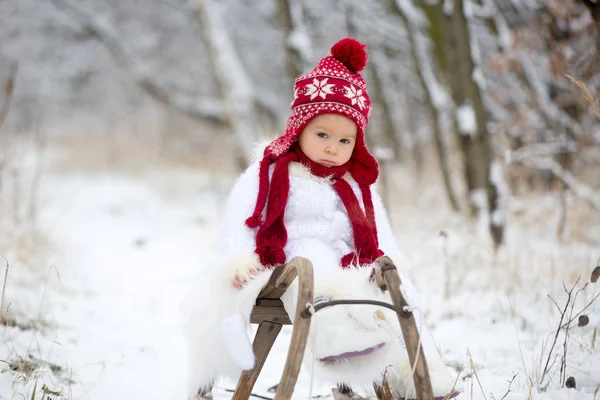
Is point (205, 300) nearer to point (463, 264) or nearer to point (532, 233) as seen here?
point (463, 264)

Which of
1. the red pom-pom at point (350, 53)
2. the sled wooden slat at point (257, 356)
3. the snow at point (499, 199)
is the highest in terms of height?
the snow at point (499, 199)

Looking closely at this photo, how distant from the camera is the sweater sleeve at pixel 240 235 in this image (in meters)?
1.75

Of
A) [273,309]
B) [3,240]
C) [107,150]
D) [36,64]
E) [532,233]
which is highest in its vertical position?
[36,64]

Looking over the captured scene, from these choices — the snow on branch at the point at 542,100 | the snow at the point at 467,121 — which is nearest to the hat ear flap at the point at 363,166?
the snow at the point at 467,121

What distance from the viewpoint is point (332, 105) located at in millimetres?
2041

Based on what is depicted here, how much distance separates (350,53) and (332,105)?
9.7 inches

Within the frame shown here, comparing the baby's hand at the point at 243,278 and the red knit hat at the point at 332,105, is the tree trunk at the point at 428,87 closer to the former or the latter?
the red knit hat at the point at 332,105

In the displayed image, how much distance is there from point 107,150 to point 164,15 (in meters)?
3.67


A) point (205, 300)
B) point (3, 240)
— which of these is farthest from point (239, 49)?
point (205, 300)

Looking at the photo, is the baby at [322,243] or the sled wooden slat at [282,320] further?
the baby at [322,243]

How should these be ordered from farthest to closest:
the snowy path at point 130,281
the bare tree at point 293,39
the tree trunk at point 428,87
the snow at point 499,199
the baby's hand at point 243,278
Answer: the tree trunk at point 428,87, the bare tree at point 293,39, the snow at point 499,199, the snowy path at point 130,281, the baby's hand at point 243,278

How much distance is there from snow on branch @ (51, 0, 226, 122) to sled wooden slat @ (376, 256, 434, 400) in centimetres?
688

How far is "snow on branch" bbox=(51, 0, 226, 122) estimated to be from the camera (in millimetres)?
8125

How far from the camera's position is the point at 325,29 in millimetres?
10039
